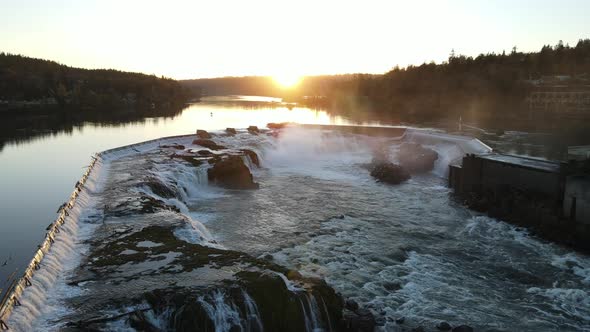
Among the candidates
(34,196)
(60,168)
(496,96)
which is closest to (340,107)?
(496,96)

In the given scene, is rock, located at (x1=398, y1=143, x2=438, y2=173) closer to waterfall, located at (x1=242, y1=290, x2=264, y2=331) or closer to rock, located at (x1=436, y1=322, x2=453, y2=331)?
rock, located at (x1=436, y1=322, x2=453, y2=331)

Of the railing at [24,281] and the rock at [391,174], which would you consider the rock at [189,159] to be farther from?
the railing at [24,281]

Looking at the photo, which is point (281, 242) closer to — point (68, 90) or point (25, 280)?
point (25, 280)

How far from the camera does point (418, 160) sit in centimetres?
2820

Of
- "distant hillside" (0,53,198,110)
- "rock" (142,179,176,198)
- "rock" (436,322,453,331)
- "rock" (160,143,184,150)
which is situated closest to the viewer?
"rock" (436,322,453,331)

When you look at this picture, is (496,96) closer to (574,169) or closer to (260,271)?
(574,169)

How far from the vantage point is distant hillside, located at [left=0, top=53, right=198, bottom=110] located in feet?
308

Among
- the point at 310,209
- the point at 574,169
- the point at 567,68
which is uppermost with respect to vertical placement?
the point at 567,68

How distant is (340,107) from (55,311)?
308 ft

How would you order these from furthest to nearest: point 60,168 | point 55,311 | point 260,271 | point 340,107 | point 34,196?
point 340,107, point 60,168, point 34,196, point 260,271, point 55,311

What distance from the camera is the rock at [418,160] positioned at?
27.9 metres

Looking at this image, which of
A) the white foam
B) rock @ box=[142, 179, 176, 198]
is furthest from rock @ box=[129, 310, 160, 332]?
rock @ box=[142, 179, 176, 198]

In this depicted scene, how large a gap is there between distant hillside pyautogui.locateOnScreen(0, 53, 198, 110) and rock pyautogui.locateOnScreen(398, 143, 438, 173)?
80492 mm

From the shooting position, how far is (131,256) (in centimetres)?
1088
